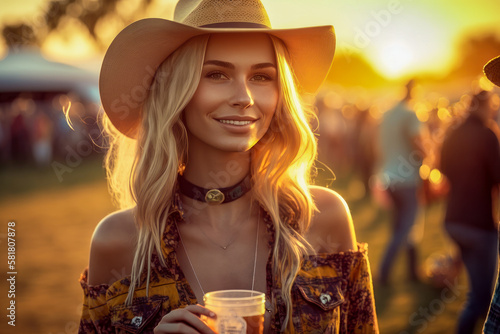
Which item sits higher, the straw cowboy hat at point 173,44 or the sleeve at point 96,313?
the straw cowboy hat at point 173,44

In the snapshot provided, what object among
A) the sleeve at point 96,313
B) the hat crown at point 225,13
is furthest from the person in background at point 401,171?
the sleeve at point 96,313

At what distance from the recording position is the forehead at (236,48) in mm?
2354

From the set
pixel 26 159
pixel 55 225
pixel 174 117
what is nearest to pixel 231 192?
pixel 174 117

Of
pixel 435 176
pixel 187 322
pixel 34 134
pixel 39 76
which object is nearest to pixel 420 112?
pixel 435 176

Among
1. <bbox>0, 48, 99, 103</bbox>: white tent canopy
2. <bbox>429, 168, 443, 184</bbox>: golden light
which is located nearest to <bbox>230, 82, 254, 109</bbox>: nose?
<bbox>429, 168, 443, 184</bbox>: golden light

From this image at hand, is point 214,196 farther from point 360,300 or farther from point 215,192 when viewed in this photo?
point 360,300

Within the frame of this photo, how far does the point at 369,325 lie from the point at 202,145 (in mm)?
1021

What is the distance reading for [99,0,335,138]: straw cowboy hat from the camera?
2395mm

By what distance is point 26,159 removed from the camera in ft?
69.5

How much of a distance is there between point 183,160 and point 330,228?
701 millimetres

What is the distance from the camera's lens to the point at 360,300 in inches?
99.0

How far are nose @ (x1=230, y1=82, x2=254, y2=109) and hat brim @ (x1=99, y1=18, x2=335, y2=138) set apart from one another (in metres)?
0.21

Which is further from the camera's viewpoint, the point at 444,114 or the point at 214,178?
the point at 444,114

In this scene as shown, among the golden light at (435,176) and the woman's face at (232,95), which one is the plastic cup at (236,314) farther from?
the golden light at (435,176)
